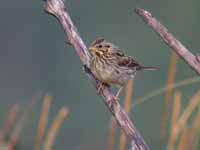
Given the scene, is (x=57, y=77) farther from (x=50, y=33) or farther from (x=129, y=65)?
(x=129, y=65)

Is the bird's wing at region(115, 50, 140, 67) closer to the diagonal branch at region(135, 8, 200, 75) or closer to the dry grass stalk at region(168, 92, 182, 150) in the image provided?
the dry grass stalk at region(168, 92, 182, 150)

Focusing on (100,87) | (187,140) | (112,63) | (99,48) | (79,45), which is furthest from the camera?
(112,63)

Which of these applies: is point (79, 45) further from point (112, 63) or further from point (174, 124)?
point (112, 63)

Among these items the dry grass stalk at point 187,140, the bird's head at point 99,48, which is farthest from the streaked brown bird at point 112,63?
the dry grass stalk at point 187,140

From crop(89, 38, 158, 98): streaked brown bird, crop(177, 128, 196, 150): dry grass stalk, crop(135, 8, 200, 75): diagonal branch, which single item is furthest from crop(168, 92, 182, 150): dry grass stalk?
crop(135, 8, 200, 75): diagonal branch

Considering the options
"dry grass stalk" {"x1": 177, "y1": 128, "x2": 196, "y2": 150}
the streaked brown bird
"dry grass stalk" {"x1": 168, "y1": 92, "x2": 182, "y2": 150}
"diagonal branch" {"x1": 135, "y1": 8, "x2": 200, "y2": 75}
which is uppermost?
the streaked brown bird

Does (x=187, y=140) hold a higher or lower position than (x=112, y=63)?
lower

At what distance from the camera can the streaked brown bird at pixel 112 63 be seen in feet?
26.6

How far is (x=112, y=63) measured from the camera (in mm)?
8578

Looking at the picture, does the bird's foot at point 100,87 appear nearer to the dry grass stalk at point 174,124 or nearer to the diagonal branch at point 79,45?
the diagonal branch at point 79,45

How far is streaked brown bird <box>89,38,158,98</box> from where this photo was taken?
319 inches

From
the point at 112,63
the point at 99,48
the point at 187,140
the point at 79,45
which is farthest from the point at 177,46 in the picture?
the point at 112,63

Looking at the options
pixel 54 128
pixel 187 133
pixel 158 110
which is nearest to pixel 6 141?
pixel 54 128

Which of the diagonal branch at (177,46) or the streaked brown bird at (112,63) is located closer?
the diagonal branch at (177,46)
